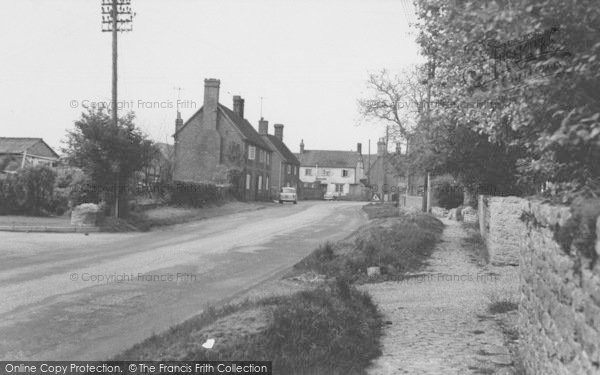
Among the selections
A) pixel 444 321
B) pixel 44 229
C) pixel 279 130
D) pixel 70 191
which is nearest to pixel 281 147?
pixel 279 130

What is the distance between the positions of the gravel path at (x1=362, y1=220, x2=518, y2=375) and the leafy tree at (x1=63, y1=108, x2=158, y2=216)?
14.3 m

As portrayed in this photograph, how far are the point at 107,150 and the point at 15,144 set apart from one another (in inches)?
1314

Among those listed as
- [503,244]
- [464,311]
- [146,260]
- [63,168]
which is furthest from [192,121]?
[464,311]

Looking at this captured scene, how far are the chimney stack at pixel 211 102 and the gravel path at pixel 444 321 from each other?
39.6 meters

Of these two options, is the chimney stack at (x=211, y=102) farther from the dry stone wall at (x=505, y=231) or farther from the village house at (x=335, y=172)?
the village house at (x=335, y=172)

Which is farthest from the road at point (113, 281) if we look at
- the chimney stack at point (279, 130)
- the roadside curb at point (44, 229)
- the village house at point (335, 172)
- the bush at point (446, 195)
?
the village house at point (335, 172)

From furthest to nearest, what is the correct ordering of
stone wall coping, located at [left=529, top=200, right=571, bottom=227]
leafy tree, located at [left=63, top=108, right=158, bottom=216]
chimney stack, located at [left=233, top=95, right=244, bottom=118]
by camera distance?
chimney stack, located at [left=233, top=95, right=244, bottom=118] → leafy tree, located at [left=63, top=108, right=158, bottom=216] → stone wall coping, located at [left=529, top=200, right=571, bottom=227]

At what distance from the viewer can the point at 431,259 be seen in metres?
12.9

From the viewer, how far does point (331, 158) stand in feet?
308

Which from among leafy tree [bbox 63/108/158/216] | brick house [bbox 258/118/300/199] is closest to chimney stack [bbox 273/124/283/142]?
brick house [bbox 258/118/300/199]

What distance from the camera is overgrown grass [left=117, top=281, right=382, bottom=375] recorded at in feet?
16.8

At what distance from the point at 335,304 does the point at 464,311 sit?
2064mm

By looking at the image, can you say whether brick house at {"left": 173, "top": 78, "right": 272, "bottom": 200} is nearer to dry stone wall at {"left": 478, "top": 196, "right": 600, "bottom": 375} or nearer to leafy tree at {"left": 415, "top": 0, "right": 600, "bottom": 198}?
leafy tree at {"left": 415, "top": 0, "right": 600, "bottom": 198}

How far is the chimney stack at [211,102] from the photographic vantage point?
161ft
